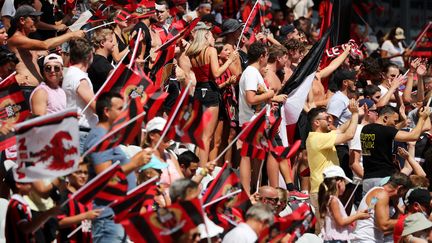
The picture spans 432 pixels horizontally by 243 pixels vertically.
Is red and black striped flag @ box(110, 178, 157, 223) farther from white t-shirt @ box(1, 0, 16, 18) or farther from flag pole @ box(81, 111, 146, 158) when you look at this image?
white t-shirt @ box(1, 0, 16, 18)

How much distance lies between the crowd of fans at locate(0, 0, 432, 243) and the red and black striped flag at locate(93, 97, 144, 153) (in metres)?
0.21

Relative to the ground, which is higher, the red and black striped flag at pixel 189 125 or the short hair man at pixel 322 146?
the red and black striped flag at pixel 189 125

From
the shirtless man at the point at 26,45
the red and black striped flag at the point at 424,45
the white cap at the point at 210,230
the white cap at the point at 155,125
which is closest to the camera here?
the white cap at the point at 210,230

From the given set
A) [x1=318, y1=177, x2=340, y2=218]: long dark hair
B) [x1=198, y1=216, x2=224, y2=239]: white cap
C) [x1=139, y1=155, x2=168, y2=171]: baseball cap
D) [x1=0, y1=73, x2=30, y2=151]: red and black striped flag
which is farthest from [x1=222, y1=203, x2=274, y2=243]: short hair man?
[x1=0, y1=73, x2=30, y2=151]: red and black striped flag

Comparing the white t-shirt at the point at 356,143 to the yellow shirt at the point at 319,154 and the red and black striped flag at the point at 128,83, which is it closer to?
the yellow shirt at the point at 319,154

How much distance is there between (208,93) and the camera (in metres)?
14.8

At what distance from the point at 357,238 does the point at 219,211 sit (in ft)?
8.18

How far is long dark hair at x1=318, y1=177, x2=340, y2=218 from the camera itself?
12516 millimetres

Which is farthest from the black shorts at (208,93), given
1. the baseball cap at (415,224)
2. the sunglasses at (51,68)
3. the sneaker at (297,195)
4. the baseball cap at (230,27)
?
the sunglasses at (51,68)

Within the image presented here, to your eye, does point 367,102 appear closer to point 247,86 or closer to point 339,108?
point 339,108

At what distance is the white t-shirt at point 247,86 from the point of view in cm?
1406

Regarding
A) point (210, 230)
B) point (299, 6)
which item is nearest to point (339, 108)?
point (210, 230)

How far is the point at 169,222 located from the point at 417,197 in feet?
15.3

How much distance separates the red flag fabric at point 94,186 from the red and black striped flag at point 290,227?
1362 mm
